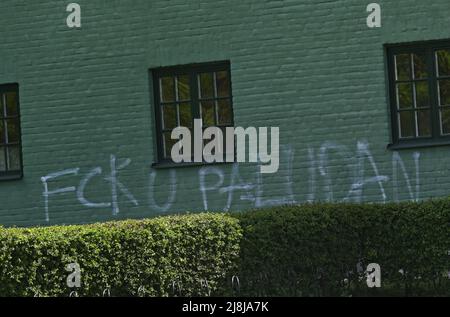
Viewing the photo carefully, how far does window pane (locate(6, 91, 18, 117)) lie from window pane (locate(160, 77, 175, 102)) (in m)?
2.24

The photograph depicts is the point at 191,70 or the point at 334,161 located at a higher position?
the point at 191,70

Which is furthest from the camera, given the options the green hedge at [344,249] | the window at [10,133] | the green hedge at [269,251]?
the window at [10,133]

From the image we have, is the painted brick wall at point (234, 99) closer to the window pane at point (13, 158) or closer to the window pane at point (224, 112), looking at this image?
the window pane at point (224, 112)

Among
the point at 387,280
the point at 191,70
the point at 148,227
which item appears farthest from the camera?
the point at 191,70

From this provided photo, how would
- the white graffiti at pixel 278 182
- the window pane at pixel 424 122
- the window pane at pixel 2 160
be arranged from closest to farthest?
the white graffiti at pixel 278 182 < the window pane at pixel 424 122 < the window pane at pixel 2 160

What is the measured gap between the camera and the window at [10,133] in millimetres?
15797

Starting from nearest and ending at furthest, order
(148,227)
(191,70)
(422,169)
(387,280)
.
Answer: (148,227) < (387,280) < (422,169) < (191,70)

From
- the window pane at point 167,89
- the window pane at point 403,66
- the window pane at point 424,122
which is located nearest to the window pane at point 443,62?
the window pane at point 403,66

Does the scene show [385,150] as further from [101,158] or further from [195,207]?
[101,158]

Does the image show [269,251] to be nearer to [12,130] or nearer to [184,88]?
[184,88]

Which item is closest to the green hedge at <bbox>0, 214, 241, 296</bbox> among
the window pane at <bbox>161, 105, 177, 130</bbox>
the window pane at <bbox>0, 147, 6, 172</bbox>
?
the window pane at <bbox>161, 105, 177, 130</bbox>

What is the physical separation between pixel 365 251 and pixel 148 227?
2.46 m

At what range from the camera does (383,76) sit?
14234mm

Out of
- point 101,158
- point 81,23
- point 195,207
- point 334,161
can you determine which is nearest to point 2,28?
point 81,23
